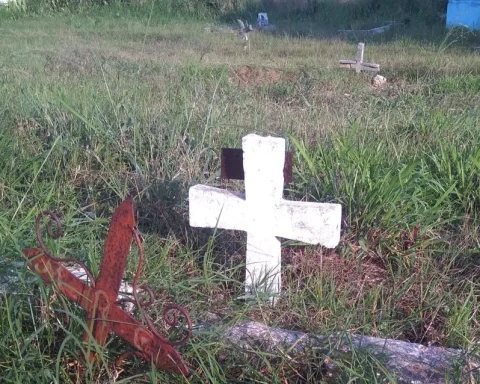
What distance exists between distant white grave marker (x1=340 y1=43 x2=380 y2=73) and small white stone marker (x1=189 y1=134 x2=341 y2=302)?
21.2 feet

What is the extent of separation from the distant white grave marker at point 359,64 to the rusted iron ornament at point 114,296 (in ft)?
23.2

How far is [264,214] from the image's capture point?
2564 millimetres

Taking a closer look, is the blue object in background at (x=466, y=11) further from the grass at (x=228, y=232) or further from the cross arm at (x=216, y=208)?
the cross arm at (x=216, y=208)

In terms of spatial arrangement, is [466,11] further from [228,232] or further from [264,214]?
[264,214]

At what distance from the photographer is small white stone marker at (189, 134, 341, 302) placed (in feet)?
8.07

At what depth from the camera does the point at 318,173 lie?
10.3 ft

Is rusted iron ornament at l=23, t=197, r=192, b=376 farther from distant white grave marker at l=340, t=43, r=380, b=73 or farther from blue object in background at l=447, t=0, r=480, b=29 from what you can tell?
blue object in background at l=447, t=0, r=480, b=29

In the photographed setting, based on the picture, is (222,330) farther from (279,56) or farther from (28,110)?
(279,56)

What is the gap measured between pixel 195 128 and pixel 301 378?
1.91m

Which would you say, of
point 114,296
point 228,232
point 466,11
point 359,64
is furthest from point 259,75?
point 466,11

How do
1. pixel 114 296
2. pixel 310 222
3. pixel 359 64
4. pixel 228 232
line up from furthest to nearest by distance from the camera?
pixel 359 64, pixel 228 232, pixel 310 222, pixel 114 296

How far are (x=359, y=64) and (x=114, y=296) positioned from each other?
7.21m

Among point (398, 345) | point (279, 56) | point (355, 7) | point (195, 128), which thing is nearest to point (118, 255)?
point (398, 345)

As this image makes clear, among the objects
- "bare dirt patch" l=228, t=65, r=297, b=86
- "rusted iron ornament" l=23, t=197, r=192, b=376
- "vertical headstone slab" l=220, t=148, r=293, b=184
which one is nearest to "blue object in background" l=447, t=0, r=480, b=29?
"bare dirt patch" l=228, t=65, r=297, b=86
